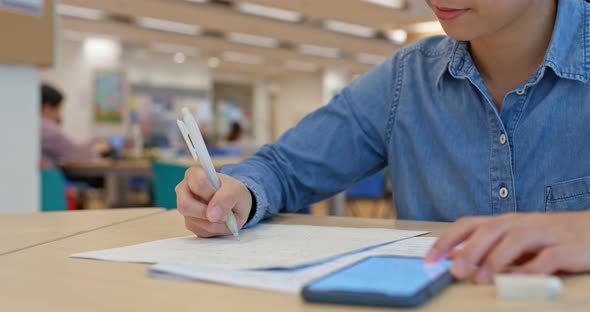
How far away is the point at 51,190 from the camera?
259cm

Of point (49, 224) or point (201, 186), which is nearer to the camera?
point (201, 186)

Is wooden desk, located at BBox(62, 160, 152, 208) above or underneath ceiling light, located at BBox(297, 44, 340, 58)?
underneath

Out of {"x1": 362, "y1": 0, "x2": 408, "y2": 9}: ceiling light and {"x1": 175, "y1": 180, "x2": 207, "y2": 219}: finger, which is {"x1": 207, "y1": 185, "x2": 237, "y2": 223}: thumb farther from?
{"x1": 362, "y1": 0, "x2": 408, "y2": 9}: ceiling light

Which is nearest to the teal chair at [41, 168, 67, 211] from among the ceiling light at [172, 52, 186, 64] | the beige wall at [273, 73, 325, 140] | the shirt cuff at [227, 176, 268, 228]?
the shirt cuff at [227, 176, 268, 228]

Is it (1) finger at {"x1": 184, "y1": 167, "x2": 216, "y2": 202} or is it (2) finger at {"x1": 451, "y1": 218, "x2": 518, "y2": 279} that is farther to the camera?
(1) finger at {"x1": 184, "y1": 167, "x2": 216, "y2": 202}

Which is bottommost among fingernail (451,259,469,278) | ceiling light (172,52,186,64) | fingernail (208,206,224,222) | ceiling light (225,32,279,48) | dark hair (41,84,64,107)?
fingernail (451,259,469,278)

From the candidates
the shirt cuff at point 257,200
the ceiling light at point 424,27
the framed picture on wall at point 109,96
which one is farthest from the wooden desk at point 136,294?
the framed picture on wall at point 109,96

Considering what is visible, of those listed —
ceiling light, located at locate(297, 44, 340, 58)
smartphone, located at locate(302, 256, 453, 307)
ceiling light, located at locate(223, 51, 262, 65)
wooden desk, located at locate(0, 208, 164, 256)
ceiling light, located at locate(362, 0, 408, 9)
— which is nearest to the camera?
smartphone, located at locate(302, 256, 453, 307)

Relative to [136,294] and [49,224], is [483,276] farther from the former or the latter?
[49,224]

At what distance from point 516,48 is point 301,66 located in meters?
15.3

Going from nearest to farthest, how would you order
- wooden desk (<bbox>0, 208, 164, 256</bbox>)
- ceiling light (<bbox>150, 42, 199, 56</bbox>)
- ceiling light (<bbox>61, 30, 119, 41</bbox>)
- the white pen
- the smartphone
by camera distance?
1. the smartphone
2. the white pen
3. wooden desk (<bbox>0, 208, 164, 256</bbox>)
4. ceiling light (<bbox>61, 30, 119, 41</bbox>)
5. ceiling light (<bbox>150, 42, 199, 56</bbox>)

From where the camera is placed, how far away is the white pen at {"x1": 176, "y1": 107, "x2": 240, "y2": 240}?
2.88ft

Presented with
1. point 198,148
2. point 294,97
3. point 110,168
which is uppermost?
point 294,97

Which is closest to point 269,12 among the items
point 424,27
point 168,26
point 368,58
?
point 168,26
